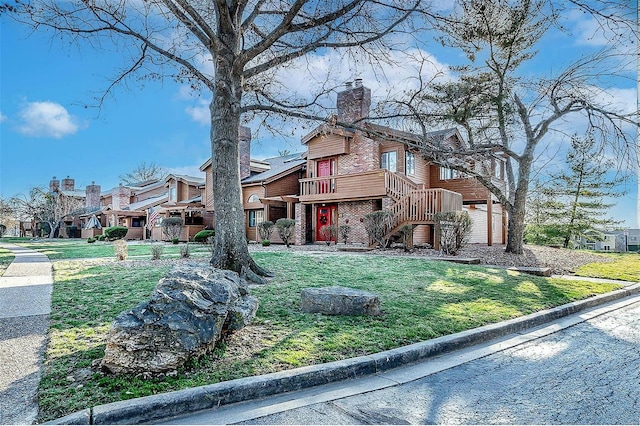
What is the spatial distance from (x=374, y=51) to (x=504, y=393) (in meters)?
8.84

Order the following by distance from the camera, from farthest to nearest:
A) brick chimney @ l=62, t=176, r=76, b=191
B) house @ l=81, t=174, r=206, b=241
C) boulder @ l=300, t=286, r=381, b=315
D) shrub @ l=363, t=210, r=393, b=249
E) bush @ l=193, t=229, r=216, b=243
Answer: brick chimney @ l=62, t=176, r=76, b=191
house @ l=81, t=174, r=206, b=241
bush @ l=193, t=229, r=216, b=243
shrub @ l=363, t=210, r=393, b=249
boulder @ l=300, t=286, r=381, b=315

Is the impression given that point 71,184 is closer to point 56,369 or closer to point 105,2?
point 105,2

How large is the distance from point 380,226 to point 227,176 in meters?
9.40

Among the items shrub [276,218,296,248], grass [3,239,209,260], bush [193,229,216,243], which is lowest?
grass [3,239,209,260]

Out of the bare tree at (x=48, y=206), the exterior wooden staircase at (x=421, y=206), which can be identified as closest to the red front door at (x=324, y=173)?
the exterior wooden staircase at (x=421, y=206)

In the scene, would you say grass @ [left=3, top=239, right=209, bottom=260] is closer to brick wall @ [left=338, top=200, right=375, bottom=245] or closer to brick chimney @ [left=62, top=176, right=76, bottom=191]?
brick wall @ [left=338, top=200, right=375, bottom=245]

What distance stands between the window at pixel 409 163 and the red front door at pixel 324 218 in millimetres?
4440

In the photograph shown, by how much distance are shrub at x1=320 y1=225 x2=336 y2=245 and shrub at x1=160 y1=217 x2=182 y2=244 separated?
34.3 ft

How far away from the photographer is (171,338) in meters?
3.44

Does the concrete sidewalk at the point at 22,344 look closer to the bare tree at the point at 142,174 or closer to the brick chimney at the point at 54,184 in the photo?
the bare tree at the point at 142,174

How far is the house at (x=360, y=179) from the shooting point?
19047 millimetres

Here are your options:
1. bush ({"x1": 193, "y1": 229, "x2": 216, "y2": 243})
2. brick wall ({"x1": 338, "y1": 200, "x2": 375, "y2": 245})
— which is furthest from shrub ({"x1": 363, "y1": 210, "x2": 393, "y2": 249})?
bush ({"x1": 193, "y1": 229, "x2": 216, "y2": 243})

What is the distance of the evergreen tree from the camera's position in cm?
2567

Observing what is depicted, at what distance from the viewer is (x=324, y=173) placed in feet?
77.4
